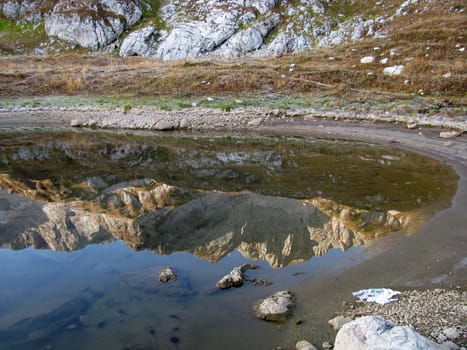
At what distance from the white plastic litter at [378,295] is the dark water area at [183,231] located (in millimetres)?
974

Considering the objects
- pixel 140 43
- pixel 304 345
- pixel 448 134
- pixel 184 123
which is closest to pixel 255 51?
pixel 140 43

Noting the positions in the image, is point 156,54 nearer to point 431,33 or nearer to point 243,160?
point 431,33

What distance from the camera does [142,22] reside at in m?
58.4

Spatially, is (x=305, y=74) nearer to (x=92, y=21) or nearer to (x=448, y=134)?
(x=448, y=134)

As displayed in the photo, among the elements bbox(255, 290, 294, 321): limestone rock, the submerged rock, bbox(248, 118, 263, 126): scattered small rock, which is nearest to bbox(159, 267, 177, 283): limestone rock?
the submerged rock

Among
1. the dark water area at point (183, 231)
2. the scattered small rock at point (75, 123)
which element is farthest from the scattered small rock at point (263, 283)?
the scattered small rock at point (75, 123)

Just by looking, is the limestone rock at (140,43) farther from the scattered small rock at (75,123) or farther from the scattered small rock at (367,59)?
the scattered small rock at (75,123)

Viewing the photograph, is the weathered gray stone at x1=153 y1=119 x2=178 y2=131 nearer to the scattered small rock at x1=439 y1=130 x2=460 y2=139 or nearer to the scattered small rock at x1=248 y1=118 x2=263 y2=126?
the scattered small rock at x1=248 y1=118 x2=263 y2=126

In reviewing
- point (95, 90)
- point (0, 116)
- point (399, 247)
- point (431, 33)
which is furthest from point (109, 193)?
point (431, 33)

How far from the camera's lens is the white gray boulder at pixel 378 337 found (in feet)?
13.7

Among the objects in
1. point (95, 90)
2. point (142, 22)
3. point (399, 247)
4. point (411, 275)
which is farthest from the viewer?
point (142, 22)

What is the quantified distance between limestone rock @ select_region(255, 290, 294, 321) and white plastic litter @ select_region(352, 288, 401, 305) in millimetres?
1150

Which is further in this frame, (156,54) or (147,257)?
(156,54)

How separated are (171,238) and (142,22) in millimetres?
55347
